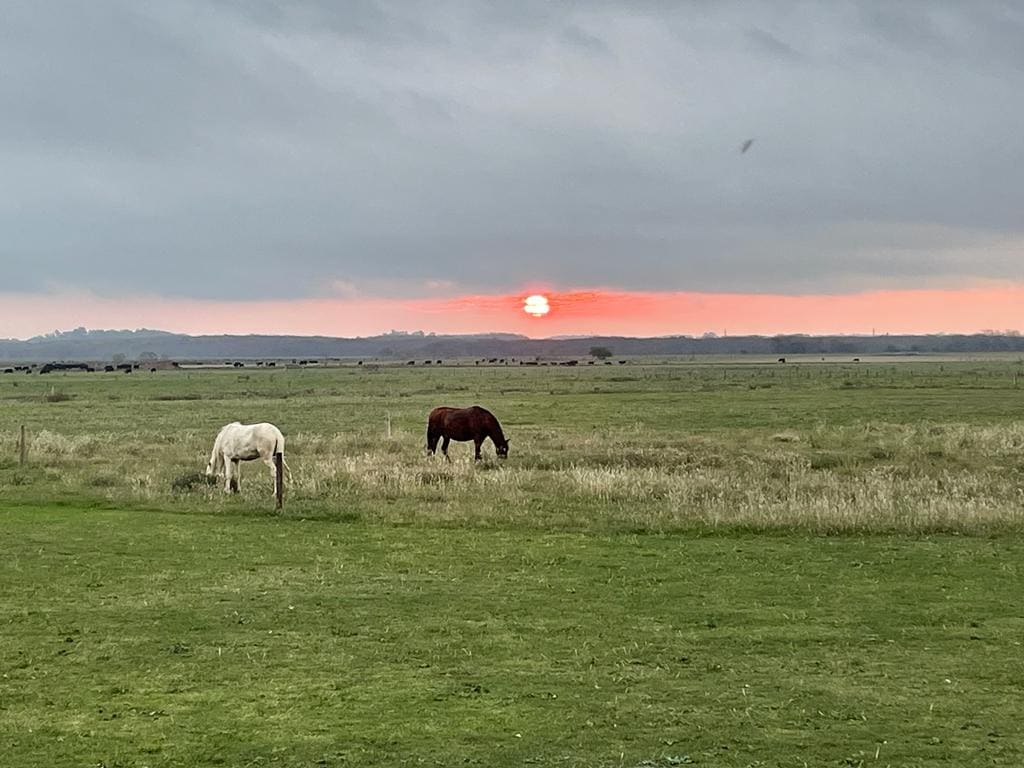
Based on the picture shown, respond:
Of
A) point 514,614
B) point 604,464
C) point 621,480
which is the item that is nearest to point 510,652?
point 514,614

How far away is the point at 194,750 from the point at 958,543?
12769mm

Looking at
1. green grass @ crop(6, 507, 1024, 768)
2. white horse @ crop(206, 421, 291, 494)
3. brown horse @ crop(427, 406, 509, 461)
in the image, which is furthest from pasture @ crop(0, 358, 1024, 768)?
brown horse @ crop(427, 406, 509, 461)

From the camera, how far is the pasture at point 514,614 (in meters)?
7.35

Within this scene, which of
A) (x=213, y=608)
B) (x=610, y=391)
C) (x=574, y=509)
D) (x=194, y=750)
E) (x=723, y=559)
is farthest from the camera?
(x=610, y=391)

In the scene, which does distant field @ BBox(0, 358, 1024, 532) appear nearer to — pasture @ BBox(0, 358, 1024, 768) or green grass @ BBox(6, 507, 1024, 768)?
pasture @ BBox(0, 358, 1024, 768)

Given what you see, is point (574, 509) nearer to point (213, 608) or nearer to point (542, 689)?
point (213, 608)

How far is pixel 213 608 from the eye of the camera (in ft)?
37.5

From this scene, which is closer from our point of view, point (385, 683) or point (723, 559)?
point (385, 683)

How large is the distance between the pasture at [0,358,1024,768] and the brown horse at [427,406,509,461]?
2.85 metres

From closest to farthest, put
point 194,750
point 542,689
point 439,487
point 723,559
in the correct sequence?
point 194,750 < point 542,689 < point 723,559 < point 439,487

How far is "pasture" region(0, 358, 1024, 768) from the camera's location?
7348 mm

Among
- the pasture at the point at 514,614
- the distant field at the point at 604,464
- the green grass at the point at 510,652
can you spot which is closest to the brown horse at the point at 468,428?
the distant field at the point at 604,464

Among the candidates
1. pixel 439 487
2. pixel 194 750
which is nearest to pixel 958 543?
pixel 439 487

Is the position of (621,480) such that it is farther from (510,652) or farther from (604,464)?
(510,652)
